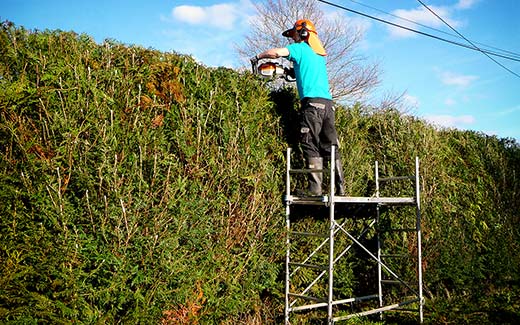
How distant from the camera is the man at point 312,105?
5402 mm

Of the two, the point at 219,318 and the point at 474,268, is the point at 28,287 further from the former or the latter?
the point at 474,268

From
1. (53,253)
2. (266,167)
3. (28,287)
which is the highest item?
(266,167)

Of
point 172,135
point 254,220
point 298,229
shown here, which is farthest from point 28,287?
point 298,229

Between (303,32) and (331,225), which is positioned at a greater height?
(303,32)

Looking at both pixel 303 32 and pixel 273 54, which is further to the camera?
pixel 303 32

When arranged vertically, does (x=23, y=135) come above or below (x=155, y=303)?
above

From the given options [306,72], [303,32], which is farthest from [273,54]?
[303,32]

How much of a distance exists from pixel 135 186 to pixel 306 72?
8.00 ft

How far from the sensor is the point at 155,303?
4.02 metres

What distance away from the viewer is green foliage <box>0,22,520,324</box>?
3.62 metres

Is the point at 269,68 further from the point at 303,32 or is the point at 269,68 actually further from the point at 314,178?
the point at 314,178

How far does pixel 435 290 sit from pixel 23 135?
627cm

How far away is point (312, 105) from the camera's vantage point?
543cm

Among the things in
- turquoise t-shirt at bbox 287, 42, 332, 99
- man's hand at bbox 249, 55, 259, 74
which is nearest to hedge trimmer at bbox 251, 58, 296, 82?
man's hand at bbox 249, 55, 259, 74
